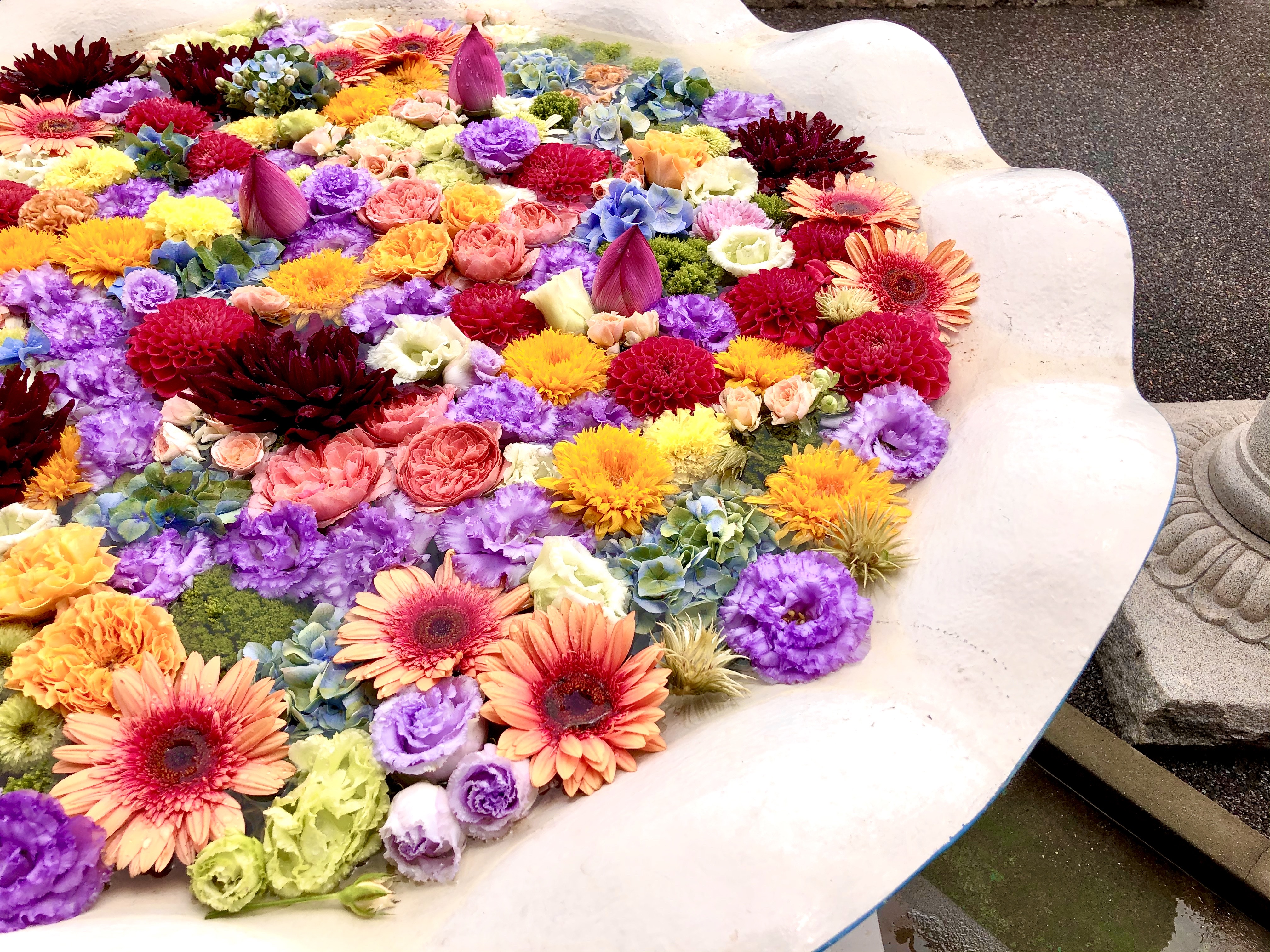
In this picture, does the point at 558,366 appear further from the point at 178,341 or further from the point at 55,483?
the point at 55,483

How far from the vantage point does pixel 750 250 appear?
178 centimetres

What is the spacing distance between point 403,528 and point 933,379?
0.88 meters

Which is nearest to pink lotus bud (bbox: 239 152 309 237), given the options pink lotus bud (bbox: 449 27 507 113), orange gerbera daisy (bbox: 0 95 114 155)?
pink lotus bud (bbox: 449 27 507 113)

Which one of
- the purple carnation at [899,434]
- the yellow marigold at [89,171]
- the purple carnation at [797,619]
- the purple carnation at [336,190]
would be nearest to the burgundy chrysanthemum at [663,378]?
the purple carnation at [899,434]

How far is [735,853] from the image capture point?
0.96 metres

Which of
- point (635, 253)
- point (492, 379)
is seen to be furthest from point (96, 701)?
point (635, 253)

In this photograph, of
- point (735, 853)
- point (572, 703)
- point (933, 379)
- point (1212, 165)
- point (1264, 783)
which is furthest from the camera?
point (1212, 165)

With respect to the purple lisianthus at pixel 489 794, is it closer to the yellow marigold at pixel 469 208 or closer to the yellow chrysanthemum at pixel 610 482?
the yellow chrysanthemum at pixel 610 482

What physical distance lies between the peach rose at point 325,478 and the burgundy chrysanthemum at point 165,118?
1191 mm

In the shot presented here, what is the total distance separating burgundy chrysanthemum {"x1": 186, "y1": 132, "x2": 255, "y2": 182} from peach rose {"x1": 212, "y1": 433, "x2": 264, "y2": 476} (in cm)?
89

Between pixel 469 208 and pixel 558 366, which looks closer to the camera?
pixel 558 366

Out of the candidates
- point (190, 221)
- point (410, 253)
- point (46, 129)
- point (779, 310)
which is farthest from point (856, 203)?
point (46, 129)

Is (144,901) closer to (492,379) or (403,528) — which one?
(403,528)

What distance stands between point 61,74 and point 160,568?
5.81 ft
